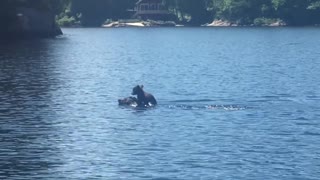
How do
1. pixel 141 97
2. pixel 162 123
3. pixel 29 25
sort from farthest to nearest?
pixel 29 25 → pixel 141 97 → pixel 162 123

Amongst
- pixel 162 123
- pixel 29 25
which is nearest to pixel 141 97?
pixel 162 123

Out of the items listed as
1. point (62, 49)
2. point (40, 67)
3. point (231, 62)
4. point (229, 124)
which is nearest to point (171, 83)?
point (40, 67)

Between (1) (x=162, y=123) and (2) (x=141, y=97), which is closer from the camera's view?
(1) (x=162, y=123)

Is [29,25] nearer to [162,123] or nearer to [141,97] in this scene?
[141,97]

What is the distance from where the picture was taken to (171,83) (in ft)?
263

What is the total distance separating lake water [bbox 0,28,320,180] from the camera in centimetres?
4022

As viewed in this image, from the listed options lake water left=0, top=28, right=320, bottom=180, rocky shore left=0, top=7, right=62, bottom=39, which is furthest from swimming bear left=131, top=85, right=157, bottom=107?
rocky shore left=0, top=7, right=62, bottom=39

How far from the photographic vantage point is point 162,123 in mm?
52594

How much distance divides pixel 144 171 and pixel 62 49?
3919 inches

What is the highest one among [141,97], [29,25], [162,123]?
[141,97]

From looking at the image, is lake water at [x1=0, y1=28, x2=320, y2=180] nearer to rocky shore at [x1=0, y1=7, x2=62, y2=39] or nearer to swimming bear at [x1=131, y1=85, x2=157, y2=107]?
swimming bear at [x1=131, y1=85, x2=157, y2=107]

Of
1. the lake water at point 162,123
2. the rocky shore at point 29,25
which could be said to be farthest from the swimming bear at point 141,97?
the rocky shore at point 29,25

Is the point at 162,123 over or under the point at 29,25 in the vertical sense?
over

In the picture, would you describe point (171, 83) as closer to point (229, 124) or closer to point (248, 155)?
point (229, 124)
